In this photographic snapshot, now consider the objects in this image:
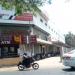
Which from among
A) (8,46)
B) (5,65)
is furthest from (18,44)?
(5,65)

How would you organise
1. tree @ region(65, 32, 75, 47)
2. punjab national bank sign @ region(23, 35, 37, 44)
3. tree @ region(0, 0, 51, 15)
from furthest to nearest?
tree @ region(65, 32, 75, 47) → punjab national bank sign @ region(23, 35, 37, 44) → tree @ region(0, 0, 51, 15)

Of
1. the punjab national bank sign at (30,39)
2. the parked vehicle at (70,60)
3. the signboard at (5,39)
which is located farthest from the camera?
the signboard at (5,39)

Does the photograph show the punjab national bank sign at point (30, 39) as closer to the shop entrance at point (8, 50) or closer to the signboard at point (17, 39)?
the signboard at point (17, 39)

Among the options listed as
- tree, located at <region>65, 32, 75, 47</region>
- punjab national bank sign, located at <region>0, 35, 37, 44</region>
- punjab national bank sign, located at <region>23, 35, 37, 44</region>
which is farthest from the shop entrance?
tree, located at <region>65, 32, 75, 47</region>

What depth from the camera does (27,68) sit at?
25.8m

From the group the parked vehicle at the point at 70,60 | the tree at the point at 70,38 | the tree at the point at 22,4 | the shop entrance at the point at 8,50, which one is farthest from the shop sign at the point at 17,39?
the tree at the point at 70,38

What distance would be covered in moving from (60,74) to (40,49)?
35.4 m

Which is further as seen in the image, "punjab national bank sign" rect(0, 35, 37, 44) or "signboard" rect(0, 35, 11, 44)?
"signboard" rect(0, 35, 11, 44)

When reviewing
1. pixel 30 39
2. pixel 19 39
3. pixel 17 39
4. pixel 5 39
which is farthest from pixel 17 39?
pixel 30 39

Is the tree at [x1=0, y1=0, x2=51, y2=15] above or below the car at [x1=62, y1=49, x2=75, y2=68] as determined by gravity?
above

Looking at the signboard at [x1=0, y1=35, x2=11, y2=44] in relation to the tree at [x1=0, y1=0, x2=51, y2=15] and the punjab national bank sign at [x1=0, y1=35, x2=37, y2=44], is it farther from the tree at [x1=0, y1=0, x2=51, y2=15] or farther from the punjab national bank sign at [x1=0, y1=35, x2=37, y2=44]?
the tree at [x1=0, y1=0, x2=51, y2=15]

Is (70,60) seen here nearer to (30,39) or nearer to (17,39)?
(30,39)

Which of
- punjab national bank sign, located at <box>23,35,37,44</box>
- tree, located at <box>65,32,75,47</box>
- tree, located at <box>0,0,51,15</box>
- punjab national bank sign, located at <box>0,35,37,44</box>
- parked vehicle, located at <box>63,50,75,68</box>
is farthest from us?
tree, located at <box>65,32,75,47</box>

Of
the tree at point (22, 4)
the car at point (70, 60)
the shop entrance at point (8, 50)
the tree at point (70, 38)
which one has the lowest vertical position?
the car at point (70, 60)
